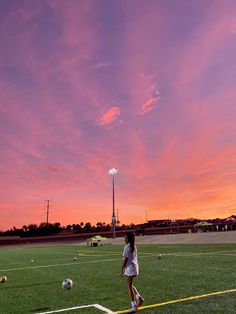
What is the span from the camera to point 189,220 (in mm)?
149125

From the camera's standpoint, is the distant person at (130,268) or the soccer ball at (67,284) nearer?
the distant person at (130,268)

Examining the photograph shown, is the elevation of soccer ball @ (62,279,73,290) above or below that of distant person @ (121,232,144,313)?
below

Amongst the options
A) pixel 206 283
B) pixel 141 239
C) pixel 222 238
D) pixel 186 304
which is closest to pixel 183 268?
pixel 206 283

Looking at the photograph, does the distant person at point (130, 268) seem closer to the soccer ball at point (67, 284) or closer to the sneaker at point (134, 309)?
the sneaker at point (134, 309)

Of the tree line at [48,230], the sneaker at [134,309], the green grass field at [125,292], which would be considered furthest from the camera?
the tree line at [48,230]

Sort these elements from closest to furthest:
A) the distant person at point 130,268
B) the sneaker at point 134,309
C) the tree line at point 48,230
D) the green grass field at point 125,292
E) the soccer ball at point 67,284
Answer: the sneaker at point 134,309 → the distant person at point 130,268 → the green grass field at point 125,292 → the soccer ball at point 67,284 → the tree line at point 48,230

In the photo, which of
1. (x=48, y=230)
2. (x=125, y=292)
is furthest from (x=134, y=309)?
(x=48, y=230)

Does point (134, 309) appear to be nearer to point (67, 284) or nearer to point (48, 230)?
point (67, 284)

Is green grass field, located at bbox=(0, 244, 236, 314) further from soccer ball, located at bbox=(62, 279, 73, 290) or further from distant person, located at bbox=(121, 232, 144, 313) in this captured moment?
distant person, located at bbox=(121, 232, 144, 313)

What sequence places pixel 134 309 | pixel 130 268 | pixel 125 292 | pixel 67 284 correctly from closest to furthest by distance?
pixel 134 309, pixel 130 268, pixel 125 292, pixel 67 284

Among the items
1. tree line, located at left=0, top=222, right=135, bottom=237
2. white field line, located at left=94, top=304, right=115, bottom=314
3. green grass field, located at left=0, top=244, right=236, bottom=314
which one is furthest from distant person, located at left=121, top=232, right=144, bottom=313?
tree line, located at left=0, top=222, right=135, bottom=237

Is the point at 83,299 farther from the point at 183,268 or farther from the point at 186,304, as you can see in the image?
the point at 183,268

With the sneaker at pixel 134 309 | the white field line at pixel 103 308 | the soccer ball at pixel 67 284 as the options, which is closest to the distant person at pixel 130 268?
the sneaker at pixel 134 309

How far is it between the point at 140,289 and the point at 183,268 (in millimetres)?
5043
